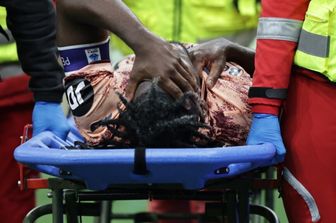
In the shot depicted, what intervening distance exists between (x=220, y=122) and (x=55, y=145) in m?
0.46

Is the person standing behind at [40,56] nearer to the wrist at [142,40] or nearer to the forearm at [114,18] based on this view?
the forearm at [114,18]

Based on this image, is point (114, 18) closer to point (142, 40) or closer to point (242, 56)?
point (142, 40)

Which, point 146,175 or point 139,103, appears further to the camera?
point 139,103

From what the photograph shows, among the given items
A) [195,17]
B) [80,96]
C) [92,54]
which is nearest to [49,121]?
[80,96]

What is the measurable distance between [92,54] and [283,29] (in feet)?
2.11

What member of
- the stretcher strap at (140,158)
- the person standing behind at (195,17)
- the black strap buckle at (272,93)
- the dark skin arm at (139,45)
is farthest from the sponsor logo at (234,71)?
the person standing behind at (195,17)

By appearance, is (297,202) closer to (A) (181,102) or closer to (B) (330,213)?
(B) (330,213)

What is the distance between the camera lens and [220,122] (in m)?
2.34

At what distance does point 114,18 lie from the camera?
231cm

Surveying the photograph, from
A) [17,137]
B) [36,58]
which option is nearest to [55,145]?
[36,58]

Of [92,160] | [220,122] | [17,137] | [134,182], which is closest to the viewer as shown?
[92,160]

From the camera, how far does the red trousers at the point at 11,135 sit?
281 centimetres

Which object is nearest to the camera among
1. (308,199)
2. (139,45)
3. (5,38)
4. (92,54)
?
(308,199)

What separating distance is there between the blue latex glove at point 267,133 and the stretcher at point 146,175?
8 cm
